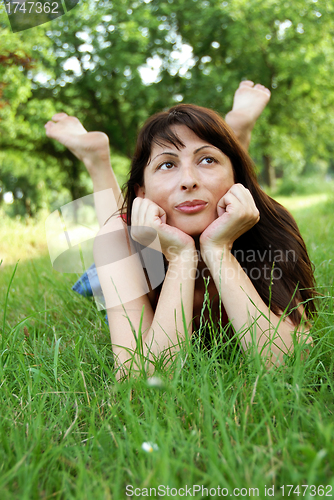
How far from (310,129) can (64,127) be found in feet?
61.2

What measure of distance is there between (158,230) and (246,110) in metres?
2.70

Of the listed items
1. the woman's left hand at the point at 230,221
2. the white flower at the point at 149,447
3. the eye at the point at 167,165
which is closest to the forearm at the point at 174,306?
the woman's left hand at the point at 230,221

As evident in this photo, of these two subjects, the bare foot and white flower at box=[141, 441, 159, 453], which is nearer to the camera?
white flower at box=[141, 441, 159, 453]

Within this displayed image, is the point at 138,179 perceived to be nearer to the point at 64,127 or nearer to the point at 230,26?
the point at 64,127

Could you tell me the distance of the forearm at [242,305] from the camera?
1.52 meters

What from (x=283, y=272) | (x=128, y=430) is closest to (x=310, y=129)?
(x=283, y=272)

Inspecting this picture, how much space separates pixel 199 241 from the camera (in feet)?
6.06

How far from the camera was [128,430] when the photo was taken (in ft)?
3.47

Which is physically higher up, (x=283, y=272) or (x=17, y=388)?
(x=17, y=388)

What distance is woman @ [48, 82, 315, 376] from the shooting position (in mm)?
1582

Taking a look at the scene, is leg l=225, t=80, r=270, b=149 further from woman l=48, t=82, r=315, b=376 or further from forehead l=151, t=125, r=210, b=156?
forehead l=151, t=125, r=210, b=156

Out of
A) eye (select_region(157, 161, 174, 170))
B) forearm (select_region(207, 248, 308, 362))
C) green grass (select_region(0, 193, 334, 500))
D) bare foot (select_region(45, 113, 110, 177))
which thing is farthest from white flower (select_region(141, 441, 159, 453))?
bare foot (select_region(45, 113, 110, 177))

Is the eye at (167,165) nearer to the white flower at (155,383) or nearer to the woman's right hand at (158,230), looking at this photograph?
the woman's right hand at (158,230)

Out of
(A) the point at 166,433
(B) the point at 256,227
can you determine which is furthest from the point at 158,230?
(A) the point at 166,433
